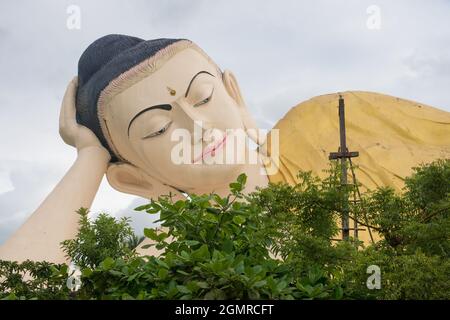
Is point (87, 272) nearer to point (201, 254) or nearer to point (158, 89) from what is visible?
point (201, 254)

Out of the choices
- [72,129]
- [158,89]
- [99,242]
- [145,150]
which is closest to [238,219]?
[99,242]

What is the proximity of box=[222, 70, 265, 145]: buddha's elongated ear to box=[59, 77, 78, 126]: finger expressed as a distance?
1.56 m

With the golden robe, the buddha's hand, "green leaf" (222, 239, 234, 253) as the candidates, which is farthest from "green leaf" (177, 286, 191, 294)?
the buddha's hand

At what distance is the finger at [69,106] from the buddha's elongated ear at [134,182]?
24.8 inches

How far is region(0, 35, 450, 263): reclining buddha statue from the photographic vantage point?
593 cm

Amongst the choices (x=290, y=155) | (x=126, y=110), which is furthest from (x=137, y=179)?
(x=290, y=155)

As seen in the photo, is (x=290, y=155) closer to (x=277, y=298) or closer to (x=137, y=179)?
(x=137, y=179)

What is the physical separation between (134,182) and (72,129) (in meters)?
0.82

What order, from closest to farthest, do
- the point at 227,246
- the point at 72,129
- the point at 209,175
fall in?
the point at 227,246 < the point at 209,175 < the point at 72,129

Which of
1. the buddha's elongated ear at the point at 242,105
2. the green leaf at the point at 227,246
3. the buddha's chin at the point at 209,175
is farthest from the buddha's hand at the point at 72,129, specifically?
the green leaf at the point at 227,246

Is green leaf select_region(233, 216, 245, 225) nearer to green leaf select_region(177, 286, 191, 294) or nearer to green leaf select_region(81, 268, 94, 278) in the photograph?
green leaf select_region(177, 286, 191, 294)

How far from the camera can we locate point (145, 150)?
6.08 meters
